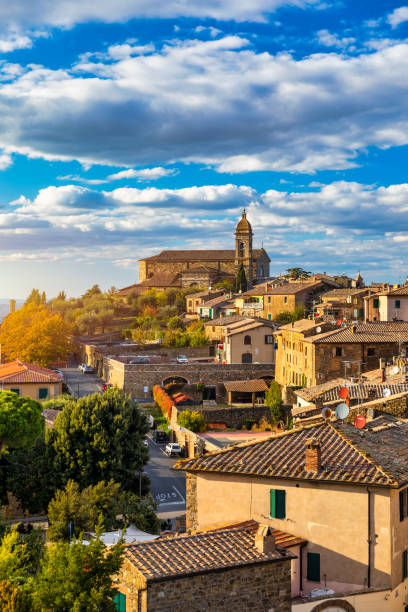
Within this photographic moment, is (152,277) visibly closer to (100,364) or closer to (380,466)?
(100,364)

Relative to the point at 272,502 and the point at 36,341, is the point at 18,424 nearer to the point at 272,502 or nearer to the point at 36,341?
the point at 272,502

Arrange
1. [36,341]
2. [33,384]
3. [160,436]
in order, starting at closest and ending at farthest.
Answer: [160,436], [33,384], [36,341]

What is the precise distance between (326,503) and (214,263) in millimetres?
125024

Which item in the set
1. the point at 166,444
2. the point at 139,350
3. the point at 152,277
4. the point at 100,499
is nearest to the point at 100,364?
the point at 139,350

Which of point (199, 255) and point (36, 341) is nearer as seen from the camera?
point (36, 341)

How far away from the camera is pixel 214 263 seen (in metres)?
141

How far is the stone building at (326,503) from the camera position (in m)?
16.4

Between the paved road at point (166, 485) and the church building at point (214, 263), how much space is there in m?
88.9

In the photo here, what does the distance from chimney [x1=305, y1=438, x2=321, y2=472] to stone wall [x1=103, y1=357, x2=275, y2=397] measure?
156 feet

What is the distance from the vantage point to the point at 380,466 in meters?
17.2

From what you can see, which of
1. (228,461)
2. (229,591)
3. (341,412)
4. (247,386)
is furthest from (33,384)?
(229,591)

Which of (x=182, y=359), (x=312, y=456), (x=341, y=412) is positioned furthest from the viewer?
(x=182, y=359)

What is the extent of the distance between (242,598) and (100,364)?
216 ft

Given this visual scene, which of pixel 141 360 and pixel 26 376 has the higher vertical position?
pixel 141 360
